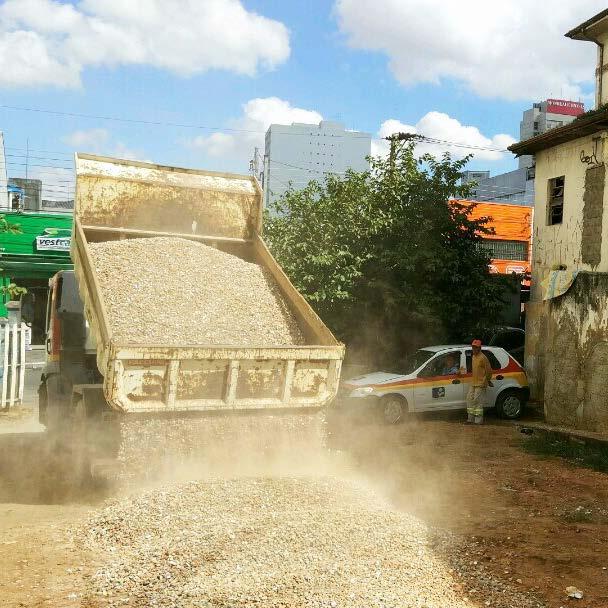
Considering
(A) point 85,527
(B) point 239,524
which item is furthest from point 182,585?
(A) point 85,527

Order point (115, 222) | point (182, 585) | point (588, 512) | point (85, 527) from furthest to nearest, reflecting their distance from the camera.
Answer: point (115, 222)
point (588, 512)
point (85, 527)
point (182, 585)

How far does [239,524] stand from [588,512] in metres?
3.73

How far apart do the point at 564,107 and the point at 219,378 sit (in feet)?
201

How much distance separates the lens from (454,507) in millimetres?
7258

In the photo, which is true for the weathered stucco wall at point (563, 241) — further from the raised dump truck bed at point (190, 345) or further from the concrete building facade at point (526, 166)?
the concrete building facade at point (526, 166)

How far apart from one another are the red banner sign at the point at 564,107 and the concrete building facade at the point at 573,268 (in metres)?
45.6

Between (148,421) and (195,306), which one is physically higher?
(195,306)

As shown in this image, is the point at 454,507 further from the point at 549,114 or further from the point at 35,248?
the point at 549,114

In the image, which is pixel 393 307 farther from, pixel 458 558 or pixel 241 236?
pixel 458 558

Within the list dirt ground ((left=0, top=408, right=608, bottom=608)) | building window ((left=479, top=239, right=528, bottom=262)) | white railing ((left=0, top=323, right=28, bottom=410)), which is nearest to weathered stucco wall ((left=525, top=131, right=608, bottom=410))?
dirt ground ((left=0, top=408, right=608, bottom=608))

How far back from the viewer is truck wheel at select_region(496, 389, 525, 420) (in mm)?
13977

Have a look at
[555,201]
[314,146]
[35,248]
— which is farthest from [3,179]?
[314,146]

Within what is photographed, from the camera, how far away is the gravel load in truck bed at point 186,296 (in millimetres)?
7340

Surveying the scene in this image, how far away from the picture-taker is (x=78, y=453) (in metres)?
7.59
